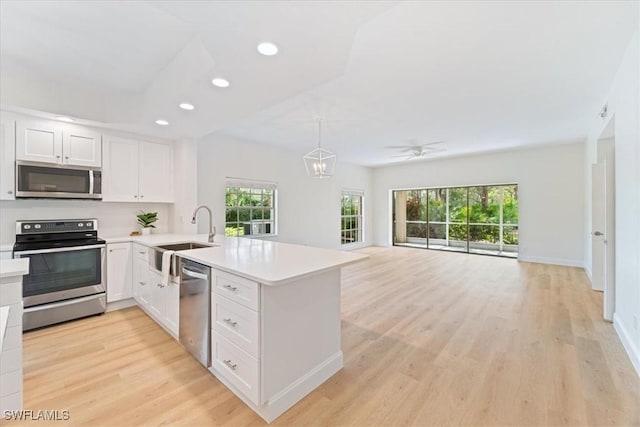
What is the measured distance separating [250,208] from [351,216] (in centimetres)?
382

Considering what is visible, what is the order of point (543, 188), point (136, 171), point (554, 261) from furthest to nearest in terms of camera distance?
point (543, 188)
point (554, 261)
point (136, 171)

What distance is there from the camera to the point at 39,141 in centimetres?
316

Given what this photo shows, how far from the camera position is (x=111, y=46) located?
2396 mm

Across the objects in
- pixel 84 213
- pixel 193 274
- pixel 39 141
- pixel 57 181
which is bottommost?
pixel 193 274

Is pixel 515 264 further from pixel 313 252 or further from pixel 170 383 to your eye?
pixel 170 383

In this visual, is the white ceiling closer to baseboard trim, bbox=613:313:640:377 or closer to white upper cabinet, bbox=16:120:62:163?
white upper cabinet, bbox=16:120:62:163

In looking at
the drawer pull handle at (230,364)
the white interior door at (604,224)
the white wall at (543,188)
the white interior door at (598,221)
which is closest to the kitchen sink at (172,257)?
the drawer pull handle at (230,364)

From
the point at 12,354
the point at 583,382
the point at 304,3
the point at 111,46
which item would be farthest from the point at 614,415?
the point at 111,46

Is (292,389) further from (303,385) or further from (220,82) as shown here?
(220,82)

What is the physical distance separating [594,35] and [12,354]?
4.81m

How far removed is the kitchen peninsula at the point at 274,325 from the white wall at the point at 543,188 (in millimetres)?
6431

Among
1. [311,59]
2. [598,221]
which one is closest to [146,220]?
[311,59]

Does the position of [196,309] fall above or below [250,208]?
below

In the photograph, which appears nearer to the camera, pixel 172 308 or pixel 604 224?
pixel 172 308
